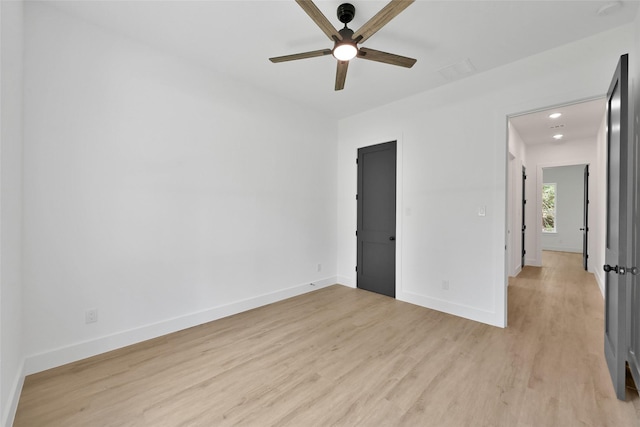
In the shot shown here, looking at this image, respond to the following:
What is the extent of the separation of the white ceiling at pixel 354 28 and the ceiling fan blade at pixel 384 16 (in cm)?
33

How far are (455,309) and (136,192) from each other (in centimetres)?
386

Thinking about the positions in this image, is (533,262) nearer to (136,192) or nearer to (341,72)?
(341,72)

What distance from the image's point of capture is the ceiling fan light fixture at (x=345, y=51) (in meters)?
2.05

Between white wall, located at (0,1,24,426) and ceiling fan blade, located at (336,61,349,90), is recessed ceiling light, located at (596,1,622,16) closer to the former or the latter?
ceiling fan blade, located at (336,61,349,90)

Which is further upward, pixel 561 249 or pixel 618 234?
pixel 618 234

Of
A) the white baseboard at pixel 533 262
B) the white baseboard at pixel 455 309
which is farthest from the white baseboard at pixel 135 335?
the white baseboard at pixel 533 262

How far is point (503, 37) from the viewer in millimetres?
2512

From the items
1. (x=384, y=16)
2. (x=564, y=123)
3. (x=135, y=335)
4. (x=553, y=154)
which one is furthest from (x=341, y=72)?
(x=553, y=154)

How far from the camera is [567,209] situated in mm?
8586

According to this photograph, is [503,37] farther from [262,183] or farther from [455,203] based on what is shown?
[262,183]

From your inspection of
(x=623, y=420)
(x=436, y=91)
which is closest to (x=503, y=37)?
(x=436, y=91)

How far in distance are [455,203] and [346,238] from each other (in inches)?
75.2

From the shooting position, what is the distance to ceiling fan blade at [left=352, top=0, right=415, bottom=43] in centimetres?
164

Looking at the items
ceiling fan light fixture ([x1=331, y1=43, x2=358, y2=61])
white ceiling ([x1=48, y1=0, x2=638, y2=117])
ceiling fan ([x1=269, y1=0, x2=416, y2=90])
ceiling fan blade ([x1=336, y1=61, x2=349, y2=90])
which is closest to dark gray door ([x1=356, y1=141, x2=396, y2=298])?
white ceiling ([x1=48, y1=0, x2=638, y2=117])
